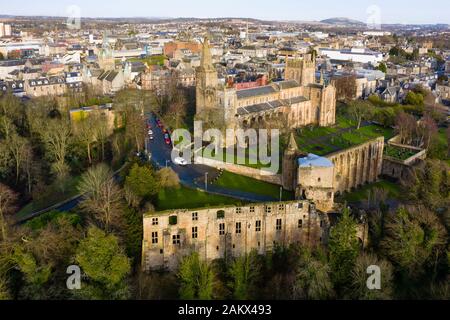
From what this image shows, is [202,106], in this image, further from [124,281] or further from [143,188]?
[124,281]

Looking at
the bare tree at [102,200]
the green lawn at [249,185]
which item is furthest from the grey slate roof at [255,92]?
the bare tree at [102,200]

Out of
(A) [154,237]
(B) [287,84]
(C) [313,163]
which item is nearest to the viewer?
(A) [154,237]

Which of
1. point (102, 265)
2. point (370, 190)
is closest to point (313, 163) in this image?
point (370, 190)

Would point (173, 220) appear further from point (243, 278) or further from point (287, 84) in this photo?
point (287, 84)

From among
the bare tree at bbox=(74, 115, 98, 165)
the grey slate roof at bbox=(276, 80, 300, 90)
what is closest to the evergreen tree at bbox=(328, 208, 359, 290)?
the bare tree at bbox=(74, 115, 98, 165)

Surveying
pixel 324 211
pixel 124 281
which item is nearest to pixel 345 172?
pixel 324 211

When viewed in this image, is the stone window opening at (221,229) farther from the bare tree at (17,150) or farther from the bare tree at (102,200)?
the bare tree at (17,150)
